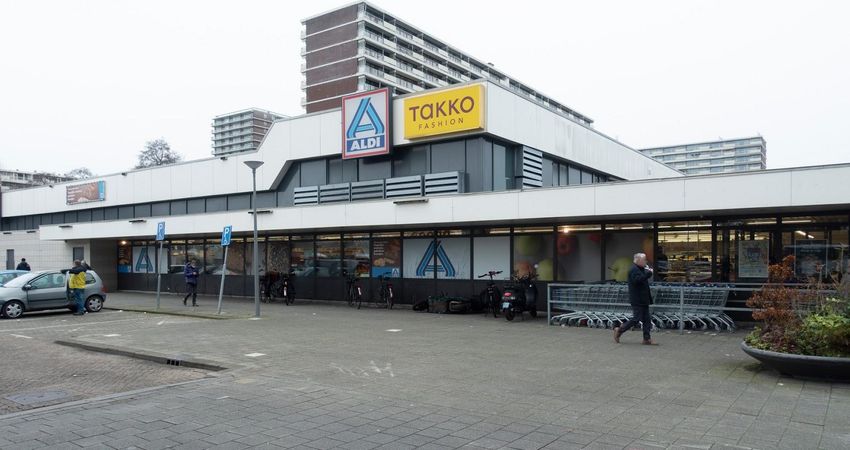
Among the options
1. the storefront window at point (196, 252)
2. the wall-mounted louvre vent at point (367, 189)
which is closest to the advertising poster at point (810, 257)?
the wall-mounted louvre vent at point (367, 189)

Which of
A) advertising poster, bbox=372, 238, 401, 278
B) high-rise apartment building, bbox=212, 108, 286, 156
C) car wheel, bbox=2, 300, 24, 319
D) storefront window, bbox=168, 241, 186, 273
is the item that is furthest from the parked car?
high-rise apartment building, bbox=212, 108, 286, 156

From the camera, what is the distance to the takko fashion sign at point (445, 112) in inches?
652

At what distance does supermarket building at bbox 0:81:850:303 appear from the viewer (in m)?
13.1

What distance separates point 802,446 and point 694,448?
35.4 inches

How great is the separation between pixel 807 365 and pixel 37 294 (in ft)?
64.5

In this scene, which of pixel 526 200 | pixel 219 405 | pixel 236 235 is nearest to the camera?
pixel 219 405

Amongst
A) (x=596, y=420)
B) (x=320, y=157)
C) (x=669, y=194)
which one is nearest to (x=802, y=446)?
(x=596, y=420)

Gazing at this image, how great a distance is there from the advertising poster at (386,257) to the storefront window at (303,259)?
3.04 m

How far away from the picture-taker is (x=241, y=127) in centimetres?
14012

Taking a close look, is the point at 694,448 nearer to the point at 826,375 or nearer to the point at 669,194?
the point at 826,375

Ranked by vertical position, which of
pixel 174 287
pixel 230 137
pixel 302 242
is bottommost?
pixel 174 287

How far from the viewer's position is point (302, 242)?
21984 millimetres

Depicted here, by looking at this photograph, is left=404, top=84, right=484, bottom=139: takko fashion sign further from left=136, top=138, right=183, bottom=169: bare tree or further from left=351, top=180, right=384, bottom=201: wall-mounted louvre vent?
left=136, top=138, right=183, bottom=169: bare tree

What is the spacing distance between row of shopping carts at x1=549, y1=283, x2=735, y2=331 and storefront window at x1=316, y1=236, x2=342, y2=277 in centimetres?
901
